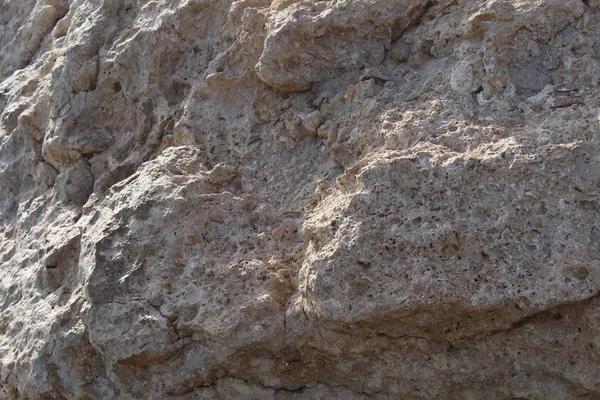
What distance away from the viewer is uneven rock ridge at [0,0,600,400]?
2064 mm

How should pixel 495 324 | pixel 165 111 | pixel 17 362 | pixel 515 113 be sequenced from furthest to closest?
pixel 165 111
pixel 17 362
pixel 515 113
pixel 495 324

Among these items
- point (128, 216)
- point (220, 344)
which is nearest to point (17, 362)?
point (128, 216)

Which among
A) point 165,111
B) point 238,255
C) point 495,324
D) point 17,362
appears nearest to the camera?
point 495,324

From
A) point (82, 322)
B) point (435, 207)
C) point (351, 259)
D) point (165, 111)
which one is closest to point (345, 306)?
point (351, 259)

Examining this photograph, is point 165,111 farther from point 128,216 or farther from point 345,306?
point 345,306

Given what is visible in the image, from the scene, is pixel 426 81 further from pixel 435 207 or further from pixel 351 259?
pixel 351 259

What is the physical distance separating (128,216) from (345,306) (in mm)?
914

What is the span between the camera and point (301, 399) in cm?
239

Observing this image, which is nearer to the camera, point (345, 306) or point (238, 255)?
point (345, 306)

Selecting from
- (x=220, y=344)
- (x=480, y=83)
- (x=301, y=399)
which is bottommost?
(x=301, y=399)

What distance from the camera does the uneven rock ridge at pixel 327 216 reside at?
2.06 meters

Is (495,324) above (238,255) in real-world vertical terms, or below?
below

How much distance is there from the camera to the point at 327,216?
2.28 m

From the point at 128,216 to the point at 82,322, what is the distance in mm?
423
